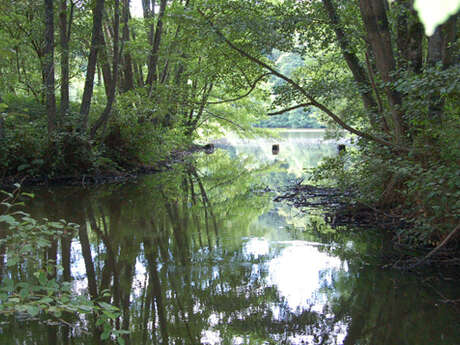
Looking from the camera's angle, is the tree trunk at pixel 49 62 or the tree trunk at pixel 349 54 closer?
the tree trunk at pixel 349 54

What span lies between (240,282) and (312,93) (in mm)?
5069

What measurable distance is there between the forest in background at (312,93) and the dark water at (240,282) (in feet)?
3.04

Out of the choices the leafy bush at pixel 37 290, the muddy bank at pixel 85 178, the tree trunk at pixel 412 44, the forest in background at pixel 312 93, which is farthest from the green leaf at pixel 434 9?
the muddy bank at pixel 85 178

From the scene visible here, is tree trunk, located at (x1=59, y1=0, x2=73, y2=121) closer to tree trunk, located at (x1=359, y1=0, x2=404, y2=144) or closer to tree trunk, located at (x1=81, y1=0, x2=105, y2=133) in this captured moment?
tree trunk, located at (x1=81, y1=0, x2=105, y2=133)

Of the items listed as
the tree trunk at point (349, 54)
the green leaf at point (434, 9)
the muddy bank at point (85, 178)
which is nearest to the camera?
the green leaf at point (434, 9)

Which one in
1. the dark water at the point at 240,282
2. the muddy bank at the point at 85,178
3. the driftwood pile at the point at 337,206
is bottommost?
the dark water at the point at 240,282

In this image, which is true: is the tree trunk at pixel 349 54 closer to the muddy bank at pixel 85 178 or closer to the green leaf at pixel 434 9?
the muddy bank at pixel 85 178

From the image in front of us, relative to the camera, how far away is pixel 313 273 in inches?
209

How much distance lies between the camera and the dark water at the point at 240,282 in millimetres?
3811

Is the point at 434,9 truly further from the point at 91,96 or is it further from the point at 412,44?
the point at 91,96

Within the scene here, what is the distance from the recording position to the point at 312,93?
896 cm

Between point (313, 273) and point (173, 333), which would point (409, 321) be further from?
point (173, 333)

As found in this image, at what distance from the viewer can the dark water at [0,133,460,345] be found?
3811 mm

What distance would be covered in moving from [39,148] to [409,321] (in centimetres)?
1041
